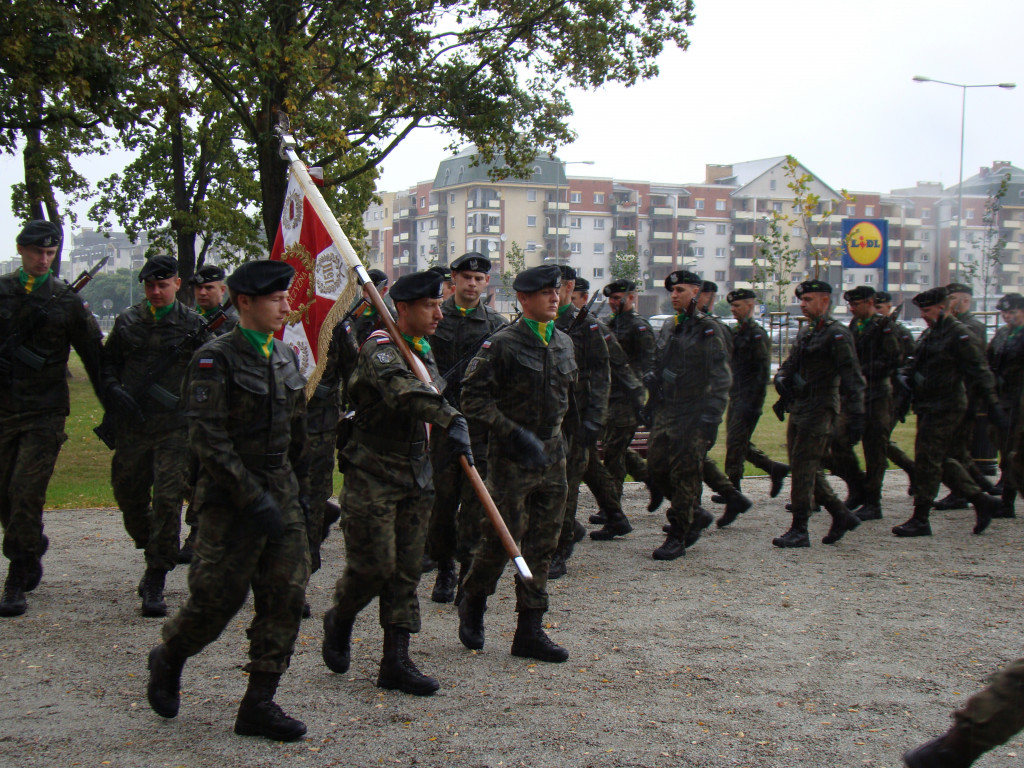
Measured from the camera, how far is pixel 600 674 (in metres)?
5.36

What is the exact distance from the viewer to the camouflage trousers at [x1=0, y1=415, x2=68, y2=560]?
645cm

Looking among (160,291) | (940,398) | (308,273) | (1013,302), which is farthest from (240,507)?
(1013,302)

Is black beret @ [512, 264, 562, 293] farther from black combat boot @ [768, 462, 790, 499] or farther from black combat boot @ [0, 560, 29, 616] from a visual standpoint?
black combat boot @ [768, 462, 790, 499]

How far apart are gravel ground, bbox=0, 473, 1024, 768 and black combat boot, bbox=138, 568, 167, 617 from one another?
15 centimetres

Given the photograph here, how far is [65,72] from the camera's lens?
1094 centimetres

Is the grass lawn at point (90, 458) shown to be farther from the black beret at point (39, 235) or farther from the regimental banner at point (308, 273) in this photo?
the regimental banner at point (308, 273)

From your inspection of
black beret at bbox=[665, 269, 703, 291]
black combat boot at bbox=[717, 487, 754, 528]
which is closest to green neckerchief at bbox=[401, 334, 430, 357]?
black beret at bbox=[665, 269, 703, 291]

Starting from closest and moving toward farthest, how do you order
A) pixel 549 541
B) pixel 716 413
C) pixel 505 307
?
pixel 549 541
pixel 716 413
pixel 505 307

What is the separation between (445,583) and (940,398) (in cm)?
543

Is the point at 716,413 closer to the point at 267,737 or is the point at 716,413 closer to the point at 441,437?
the point at 441,437

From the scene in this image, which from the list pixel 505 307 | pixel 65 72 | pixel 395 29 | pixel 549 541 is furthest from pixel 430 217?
pixel 549 541

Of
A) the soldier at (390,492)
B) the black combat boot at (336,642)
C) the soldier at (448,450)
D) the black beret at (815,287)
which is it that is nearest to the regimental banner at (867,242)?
the black beret at (815,287)

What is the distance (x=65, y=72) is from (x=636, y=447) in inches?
306

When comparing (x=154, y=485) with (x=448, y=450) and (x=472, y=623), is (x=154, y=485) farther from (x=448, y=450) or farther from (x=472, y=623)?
(x=472, y=623)
